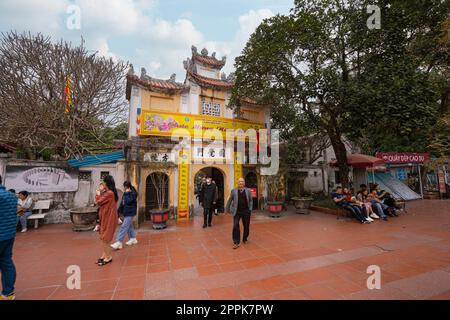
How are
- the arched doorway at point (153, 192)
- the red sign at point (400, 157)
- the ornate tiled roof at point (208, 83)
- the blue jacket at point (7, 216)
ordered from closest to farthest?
the blue jacket at point (7, 216) < the arched doorway at point (153, 192) < the ornate tiled roof at point (208, 83) < the red sign at point (400, 157)

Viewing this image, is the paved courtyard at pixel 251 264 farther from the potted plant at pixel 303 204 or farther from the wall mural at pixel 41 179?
the potted plant at pixel 303 204

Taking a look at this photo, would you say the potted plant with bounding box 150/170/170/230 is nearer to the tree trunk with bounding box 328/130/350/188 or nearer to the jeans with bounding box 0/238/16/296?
the jeans with bounding box 0/238/16/296

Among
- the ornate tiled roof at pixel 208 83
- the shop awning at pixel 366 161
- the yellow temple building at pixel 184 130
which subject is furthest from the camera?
the shop awning at pixel 366 161

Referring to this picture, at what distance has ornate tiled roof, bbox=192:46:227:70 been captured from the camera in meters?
11.4

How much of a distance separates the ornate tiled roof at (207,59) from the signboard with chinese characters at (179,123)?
13.9ft

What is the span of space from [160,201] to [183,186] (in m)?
1.20

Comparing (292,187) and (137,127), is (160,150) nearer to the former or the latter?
(137,127)

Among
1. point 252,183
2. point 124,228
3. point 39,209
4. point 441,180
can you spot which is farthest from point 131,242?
point 441,180

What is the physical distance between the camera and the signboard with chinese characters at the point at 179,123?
8.42 m

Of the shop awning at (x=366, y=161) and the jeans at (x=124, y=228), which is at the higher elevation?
the shop awning at (x=366, y=161)

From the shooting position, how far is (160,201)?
762 cm

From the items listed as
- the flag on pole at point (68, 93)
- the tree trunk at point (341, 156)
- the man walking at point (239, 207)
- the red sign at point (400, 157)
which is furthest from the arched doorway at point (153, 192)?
the red sign at point (400, 157)

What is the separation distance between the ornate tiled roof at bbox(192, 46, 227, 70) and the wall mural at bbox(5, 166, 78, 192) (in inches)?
340
